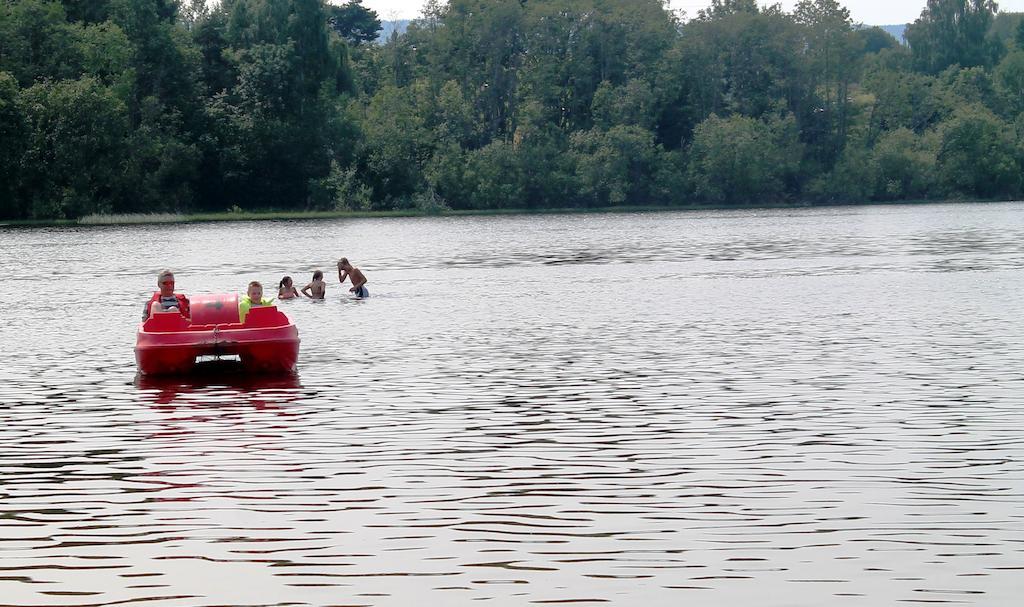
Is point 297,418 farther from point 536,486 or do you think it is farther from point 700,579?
point 700,579

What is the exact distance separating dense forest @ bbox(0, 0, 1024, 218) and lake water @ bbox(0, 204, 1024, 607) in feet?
264

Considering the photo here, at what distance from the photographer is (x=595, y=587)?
9.62 meters

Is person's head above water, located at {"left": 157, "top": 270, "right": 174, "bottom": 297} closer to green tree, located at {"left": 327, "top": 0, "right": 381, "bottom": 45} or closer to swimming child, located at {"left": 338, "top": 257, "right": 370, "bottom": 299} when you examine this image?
swimming child, located at {"left": 338, "top": 257, "right": 370, "bottom": 299}

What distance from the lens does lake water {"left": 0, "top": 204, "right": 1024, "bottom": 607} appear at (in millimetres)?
9969

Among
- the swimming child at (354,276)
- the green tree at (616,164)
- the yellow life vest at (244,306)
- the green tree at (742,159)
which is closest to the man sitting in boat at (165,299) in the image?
the yellow life vest at (244,306)

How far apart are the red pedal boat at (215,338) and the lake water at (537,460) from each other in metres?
0.44

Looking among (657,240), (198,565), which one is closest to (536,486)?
(198,565)

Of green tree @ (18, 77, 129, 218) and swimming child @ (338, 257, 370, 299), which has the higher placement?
green tree @ (18, 77, 129, 218)

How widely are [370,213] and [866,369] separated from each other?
3872 inches

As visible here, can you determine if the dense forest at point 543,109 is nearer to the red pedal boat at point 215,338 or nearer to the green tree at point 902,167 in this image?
the green tree at point 902,167

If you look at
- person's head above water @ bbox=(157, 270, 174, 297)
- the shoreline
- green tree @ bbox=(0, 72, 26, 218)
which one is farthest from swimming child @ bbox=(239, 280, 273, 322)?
green tree @ bbox=(0, 72, 26, 218)

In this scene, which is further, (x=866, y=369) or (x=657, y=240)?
(x=657, y=240)

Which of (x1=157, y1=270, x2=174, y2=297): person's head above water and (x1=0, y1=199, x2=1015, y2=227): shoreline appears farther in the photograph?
(x1=0, y1=199, x2=1015, y2=227): shoreline

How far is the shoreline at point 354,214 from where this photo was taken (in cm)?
10212
